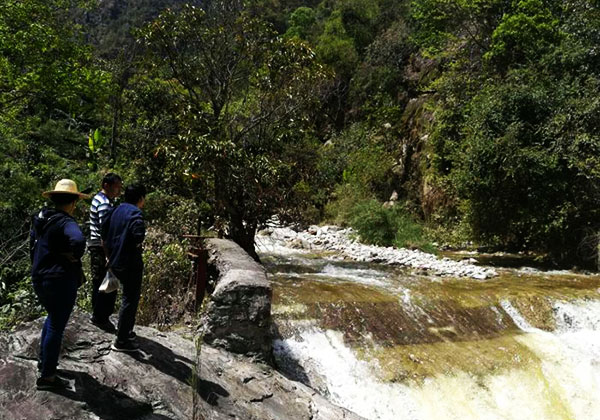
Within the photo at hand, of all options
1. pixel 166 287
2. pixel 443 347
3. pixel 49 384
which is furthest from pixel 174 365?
pixel 443 347

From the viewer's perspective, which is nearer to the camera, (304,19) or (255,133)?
Answer: (255,133)

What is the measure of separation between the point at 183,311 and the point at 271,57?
6310 millimetres

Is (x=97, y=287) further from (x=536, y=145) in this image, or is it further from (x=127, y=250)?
(x=536, y=145)

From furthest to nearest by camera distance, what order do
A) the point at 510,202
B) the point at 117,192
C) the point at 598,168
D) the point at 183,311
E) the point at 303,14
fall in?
1. the point at 303,14
2. the point at 510,202
3. the point at 598,168
4. the point at 183,311
5. the point at 117,192

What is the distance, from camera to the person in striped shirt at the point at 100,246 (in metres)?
4.26

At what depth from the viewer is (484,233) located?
44.7ft

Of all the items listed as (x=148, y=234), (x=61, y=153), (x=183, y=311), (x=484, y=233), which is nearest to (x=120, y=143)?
(x=61, y=153)

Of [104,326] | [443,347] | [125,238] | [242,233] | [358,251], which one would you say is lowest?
[358,251]

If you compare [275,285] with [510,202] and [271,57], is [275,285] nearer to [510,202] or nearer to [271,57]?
[271,57]

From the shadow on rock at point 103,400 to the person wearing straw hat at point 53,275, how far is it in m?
0.21

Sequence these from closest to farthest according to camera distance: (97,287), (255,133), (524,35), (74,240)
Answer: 1. (74,240)
2. (97,287)
3. (255,133)
4. (524,35)

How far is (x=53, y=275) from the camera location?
3.36m

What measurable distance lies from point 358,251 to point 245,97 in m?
6.22

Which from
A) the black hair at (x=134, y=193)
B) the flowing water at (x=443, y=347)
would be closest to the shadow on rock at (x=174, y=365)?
the black hair at (x=134, y=193)
